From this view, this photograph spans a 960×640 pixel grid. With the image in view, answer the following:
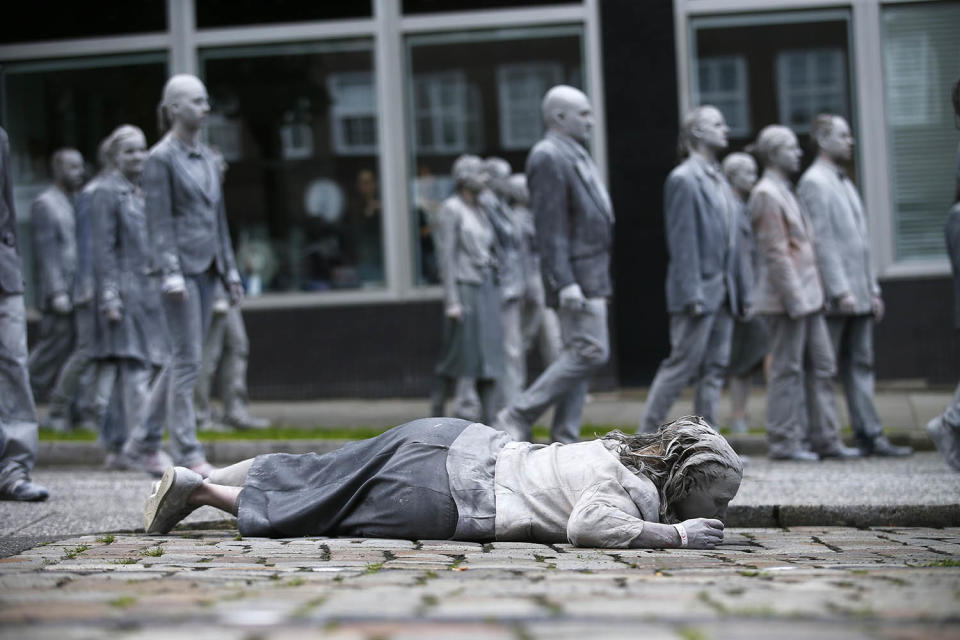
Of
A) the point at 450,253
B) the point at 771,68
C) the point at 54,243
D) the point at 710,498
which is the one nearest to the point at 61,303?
the point at 54,243

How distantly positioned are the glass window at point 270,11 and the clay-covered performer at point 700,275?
637 cm

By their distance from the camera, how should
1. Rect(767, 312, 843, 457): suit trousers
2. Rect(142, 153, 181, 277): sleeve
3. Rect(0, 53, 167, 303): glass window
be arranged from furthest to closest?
Rect(0, 53, 167, 303): glass window → Rect(767, 312, 843, 457): suit trousers → Rect(142, 153, 181, 277): sleeve

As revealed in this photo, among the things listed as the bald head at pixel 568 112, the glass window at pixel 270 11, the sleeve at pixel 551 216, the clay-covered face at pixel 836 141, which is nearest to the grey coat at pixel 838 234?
the clay-covered face at pixel 836 141

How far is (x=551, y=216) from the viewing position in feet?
29.5

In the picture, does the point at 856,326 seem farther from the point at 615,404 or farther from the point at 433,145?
the point at 433,145

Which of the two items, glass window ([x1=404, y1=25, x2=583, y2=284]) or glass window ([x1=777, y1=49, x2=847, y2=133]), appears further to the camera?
glass window ([x1=404, y1=25, x2=583, y2=284])

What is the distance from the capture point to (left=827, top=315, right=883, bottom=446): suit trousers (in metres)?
9.82

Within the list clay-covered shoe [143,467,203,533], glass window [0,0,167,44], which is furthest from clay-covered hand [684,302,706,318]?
glass window [0,0,167,44]

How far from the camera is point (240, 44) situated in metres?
15.2

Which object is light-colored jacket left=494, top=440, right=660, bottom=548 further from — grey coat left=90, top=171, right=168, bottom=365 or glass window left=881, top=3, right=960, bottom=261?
glass window left=881, top=3, right=960, bottom=261

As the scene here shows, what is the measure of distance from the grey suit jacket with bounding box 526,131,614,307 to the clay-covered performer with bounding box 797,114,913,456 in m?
1.62

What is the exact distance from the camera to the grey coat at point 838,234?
977cm

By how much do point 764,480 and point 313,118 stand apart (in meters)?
8.41

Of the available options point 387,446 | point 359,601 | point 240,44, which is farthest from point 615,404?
point 359,601
